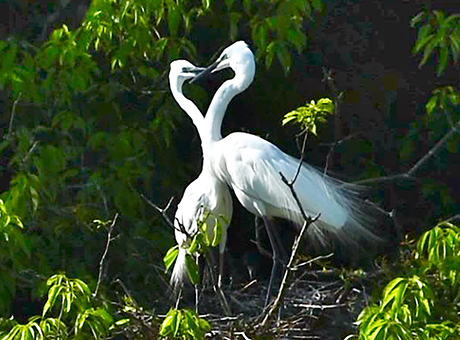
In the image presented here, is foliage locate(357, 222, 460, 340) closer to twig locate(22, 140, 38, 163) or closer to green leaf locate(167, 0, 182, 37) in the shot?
green leaf locate(167, 0, 182, 37)

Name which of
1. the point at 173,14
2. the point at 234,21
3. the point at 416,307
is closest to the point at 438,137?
the point at 234,21

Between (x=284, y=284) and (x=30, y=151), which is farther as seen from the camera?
(x=30, y=151)

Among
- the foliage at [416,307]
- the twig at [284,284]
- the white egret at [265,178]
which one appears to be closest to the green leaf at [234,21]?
the white egret at [265,178]

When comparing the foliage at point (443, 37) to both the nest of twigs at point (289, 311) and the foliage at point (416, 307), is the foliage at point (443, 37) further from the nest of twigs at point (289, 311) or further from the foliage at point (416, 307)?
the foliage at point (416, 307)

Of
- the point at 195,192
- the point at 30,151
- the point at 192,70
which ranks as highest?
the point at 192,70

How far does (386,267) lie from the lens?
4.05 m

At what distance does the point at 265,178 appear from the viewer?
4.30 meters

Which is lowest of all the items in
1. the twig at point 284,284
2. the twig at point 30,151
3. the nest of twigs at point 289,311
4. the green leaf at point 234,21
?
the nest of twigs at point 289,311

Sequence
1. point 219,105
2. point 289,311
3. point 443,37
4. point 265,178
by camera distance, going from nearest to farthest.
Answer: point 443,37 < point 265,178 < point 219,105 < point 289,311

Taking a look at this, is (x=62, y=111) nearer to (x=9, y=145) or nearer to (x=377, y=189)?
(x=9, y=145)

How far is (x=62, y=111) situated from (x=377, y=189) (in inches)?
48.1

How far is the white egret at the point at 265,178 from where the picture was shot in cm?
430

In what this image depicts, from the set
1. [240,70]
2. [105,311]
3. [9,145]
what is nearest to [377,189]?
[240,70]

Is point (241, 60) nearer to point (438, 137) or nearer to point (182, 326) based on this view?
point (438, 137)
